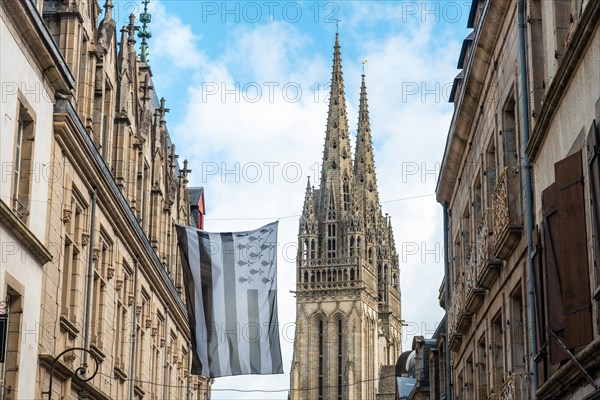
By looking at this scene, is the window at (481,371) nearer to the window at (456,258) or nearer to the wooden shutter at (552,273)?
the window at (456,258)

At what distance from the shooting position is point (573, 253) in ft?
61.3

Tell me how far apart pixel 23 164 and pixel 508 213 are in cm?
1100

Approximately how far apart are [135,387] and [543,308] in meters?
25.1

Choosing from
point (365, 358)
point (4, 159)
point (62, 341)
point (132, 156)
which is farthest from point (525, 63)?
point (365, 358)

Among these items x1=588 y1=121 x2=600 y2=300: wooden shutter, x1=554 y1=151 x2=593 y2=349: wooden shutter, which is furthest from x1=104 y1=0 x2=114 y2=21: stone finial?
x1=588 y1=121 x2=600 y2=300: wooden shutter

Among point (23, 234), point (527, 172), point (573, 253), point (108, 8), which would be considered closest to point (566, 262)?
point (573, 253)

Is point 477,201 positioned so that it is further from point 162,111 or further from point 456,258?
point 162,111

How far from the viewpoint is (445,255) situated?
41.2 metres

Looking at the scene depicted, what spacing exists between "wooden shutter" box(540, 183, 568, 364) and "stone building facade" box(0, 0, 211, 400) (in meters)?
10.9

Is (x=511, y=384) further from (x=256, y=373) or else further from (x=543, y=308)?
(x=256, y=373)

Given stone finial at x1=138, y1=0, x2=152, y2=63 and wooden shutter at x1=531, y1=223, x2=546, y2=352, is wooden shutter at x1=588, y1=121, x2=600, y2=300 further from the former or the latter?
stone finial at x1=138, y1=0, x2=152, y2=63

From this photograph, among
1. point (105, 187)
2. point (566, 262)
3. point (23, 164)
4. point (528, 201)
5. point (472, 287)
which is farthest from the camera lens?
point (105, 187)

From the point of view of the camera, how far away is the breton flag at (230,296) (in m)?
35.6

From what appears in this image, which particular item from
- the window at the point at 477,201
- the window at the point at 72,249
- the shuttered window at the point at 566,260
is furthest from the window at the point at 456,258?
the shuttered window at the point at 566,260
